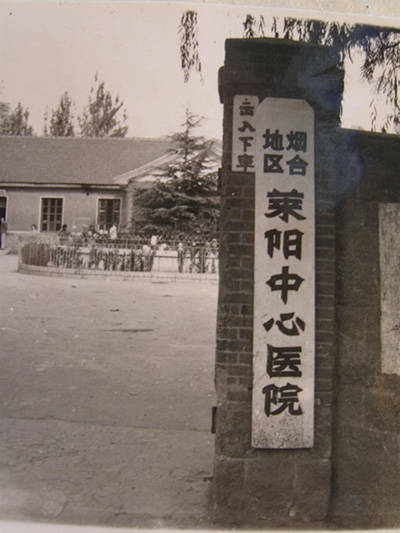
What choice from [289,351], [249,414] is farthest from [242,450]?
[289,351]

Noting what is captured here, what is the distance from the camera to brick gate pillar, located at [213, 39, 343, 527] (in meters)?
2.93

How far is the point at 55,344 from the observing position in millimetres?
7156

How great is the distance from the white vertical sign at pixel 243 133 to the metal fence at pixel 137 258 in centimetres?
1233

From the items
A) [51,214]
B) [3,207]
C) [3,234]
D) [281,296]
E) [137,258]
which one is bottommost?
[281,296]

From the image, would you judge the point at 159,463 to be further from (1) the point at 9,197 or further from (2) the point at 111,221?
(1) the point at 9,197

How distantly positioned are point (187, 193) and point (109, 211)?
6.31 m

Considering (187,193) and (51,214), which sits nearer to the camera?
(187,193)

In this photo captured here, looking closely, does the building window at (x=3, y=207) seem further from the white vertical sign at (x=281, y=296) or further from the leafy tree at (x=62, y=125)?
the white vertical sign at (x=281, y=296)

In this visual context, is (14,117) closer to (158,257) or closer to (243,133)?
(158,257)

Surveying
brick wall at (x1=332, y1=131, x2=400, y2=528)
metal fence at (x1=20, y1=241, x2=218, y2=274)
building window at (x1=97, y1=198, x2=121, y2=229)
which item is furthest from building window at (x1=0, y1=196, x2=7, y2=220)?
brick wall at (x1=332, y1=131, x2=400, y2=528)

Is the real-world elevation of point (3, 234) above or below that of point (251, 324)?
above

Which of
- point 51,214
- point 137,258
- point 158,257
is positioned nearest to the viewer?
point 137,258

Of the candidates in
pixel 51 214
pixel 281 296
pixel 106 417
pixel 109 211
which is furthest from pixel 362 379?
pixel 51 214

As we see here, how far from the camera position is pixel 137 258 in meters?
15.4
